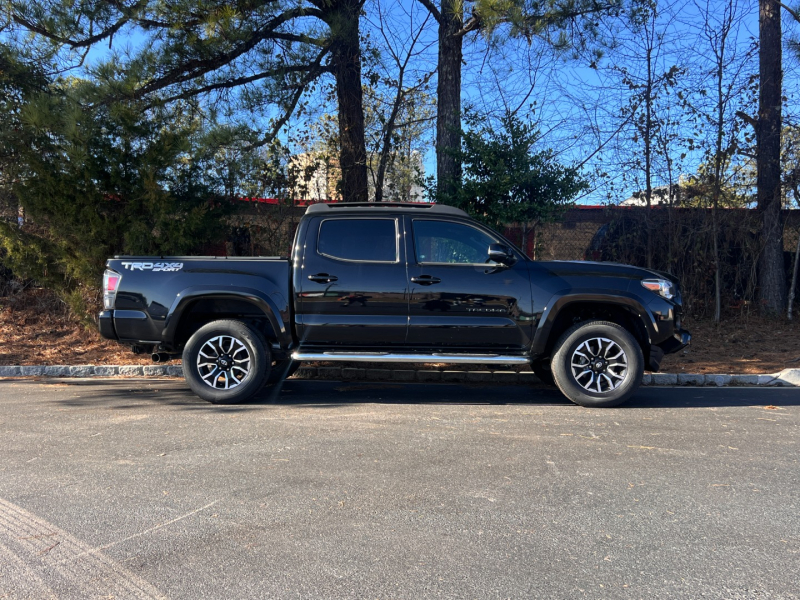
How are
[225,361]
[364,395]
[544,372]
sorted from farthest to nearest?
1. [544,372]
2. [364,395]
3. [225,361]

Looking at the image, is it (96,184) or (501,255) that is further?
(96,184)

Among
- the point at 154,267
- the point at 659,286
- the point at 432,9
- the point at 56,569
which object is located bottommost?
the point at 56,569

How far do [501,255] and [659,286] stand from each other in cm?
168

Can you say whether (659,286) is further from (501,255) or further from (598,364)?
(501,255)

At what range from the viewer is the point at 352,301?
6523 mm

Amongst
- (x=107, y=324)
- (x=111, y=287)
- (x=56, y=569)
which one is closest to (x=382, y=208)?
(x=111, y=287)

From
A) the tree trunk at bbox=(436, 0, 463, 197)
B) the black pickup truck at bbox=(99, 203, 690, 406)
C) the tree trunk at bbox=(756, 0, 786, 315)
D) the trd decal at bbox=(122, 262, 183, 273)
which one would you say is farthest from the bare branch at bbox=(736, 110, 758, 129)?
Answer: the trd decal at bbox=(122, 262, 183, 273)

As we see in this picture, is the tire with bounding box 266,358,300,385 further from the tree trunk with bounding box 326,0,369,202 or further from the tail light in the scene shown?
the tree trunk with bounding box 326,0,369,202

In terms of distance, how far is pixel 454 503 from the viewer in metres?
3.76

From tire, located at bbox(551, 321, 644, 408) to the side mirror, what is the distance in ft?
3.20

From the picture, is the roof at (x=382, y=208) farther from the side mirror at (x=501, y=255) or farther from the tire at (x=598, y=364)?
the tire at (x=598, y=364)

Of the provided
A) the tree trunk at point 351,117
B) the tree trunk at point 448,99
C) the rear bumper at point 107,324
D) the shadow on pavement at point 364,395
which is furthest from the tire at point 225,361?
the tree trunk at point 351,117

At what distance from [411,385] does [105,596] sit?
5.32 metres

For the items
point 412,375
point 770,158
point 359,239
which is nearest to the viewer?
point 359,239
